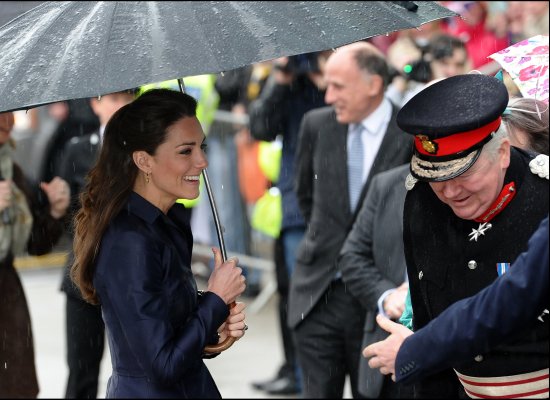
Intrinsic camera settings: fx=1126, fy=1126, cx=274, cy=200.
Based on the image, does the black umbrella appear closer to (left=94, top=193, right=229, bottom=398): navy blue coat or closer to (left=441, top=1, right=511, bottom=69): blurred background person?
(left=94, top=193, right=229, bottom=398): navy blue coat

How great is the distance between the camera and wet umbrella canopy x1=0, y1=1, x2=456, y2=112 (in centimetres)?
366

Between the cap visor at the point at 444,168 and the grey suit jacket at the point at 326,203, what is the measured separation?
2.41m

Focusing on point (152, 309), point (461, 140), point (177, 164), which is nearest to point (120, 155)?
point (177, 164)

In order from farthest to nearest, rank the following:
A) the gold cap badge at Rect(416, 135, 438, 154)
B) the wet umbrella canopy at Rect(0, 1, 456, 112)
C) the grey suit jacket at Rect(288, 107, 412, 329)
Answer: the grey suit jacket at Rect(288, 107, 412, 329), the gold cap badge at Rect(416, 135, 438, 154), the wet umbrella canopy at Rect(0, 1, 456, 112)

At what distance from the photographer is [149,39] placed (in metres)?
3.77

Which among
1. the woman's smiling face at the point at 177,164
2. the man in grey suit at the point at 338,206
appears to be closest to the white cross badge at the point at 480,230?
the woman's smiling face at the point at 177,164

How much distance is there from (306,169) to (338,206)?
0.58 meters

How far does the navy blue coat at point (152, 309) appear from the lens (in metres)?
3.73

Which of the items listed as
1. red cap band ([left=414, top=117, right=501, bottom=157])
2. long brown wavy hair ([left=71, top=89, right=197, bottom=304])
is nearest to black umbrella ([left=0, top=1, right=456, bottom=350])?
long brown wavy hair ([left=71, top=89, right=197, bottom=304])

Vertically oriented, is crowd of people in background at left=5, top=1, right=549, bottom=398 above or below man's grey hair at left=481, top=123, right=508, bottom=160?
below

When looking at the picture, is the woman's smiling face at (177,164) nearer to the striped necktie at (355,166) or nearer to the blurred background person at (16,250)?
the blurred background person at (16,250)

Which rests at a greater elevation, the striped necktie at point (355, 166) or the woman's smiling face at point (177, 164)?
the woman's smiling face at point (177, 164)

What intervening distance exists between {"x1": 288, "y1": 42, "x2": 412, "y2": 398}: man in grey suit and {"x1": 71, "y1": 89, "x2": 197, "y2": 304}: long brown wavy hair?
2.32 m

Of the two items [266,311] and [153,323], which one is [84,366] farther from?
[266,311]
